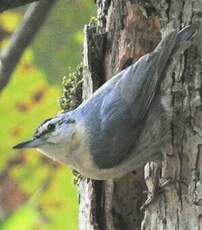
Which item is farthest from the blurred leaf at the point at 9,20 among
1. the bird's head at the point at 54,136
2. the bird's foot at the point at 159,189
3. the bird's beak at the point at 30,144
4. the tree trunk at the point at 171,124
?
the bird's foot at the point at 159,189

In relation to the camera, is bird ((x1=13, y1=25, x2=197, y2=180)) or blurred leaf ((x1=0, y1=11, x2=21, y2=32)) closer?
bird ((x1=13, y1=25, x2=197, y2=180))

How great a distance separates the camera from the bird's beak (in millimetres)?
3633

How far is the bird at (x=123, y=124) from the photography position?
3.71m

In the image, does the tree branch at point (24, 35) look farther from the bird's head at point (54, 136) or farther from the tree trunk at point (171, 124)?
the bird's head at point (54, 136)

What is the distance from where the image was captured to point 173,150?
3.77m

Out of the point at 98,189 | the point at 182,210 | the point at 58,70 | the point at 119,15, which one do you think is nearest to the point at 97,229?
the point at 98,189

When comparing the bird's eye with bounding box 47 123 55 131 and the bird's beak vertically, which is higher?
the bird's eye with bounding box 47 123 55 131

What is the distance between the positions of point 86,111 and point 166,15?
0.66 meters

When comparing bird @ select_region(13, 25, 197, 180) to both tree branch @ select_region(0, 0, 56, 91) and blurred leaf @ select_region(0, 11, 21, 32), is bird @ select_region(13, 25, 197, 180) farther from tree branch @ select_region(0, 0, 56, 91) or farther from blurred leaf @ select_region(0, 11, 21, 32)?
blurred leaf @ select_region(0, 11, 21, 32)

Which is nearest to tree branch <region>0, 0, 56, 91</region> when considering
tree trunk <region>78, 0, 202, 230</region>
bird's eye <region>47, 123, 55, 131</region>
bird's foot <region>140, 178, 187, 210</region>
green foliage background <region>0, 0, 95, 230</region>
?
green foliage background <region>0, 0, 95, 230</region>

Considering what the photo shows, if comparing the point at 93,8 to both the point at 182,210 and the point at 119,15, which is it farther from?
the point at 182,210

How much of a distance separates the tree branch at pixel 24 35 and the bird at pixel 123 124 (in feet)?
1.31

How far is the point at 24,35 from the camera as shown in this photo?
3996mm

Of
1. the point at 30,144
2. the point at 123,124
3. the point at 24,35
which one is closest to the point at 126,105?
the point at 123,124
